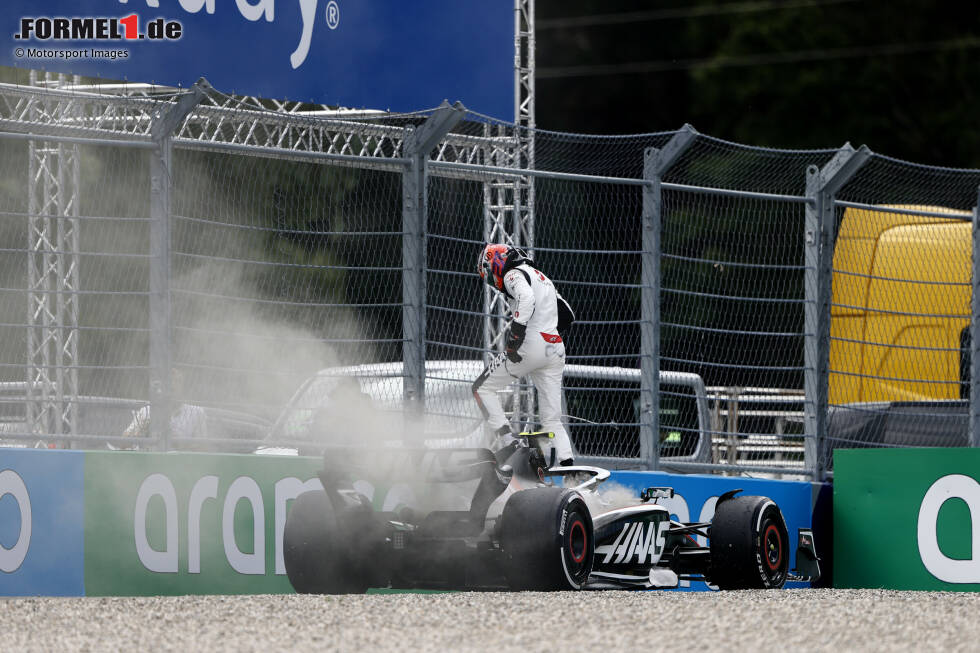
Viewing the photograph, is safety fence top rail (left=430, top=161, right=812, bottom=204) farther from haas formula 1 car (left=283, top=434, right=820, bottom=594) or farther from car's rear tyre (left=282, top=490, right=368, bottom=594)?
car's rear tyre (left=282, top=490, right=368, bottom=594)

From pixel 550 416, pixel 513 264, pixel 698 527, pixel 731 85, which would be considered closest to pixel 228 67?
pixel 513 264

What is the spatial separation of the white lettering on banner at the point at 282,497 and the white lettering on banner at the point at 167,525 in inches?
22.1

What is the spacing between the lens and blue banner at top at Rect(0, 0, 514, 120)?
10562 mm

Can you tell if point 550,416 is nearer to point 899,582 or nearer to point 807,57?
point 899,582

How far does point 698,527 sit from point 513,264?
1.91 metres

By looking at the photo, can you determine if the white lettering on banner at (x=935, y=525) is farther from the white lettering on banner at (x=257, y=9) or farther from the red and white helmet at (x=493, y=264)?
the white lettering on banner at (x=257, y=9)

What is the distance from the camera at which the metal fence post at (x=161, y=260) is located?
8.87 meters

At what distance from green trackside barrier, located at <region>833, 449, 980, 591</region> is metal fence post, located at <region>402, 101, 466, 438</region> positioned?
3.13 metres

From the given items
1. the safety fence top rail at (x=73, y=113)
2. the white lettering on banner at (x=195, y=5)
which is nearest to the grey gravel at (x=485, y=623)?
the safety fence top rail at (x=73, y=113)

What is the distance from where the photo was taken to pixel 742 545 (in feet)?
30.4

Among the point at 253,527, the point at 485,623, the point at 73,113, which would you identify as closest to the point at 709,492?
the point at 253,527

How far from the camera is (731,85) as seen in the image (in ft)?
111

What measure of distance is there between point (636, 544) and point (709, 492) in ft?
6.14

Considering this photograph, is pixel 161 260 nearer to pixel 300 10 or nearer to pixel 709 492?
pixel 300 10
